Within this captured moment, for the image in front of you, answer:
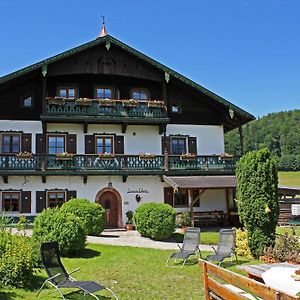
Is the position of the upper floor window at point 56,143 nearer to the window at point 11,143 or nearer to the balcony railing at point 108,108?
the balcony railing at point 108,108

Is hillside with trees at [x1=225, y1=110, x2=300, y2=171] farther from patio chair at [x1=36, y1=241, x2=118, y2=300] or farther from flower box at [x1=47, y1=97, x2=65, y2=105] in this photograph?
patio chair at [x1=36, y1=241, x2=118, y2=300]

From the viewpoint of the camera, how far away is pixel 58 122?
835 inches

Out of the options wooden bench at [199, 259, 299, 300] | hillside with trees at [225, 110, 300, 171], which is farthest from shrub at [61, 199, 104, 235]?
hillside with trees at [225, 110, 300, 171]

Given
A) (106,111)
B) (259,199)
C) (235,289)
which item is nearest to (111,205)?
(106,111)

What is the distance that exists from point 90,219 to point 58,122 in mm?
7187

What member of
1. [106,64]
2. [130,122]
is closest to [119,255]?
[130,122]

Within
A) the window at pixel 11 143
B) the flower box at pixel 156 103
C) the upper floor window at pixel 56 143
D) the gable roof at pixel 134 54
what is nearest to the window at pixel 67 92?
the gable roof at pixel 134 54

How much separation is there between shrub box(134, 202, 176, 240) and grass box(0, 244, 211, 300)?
2836 mm

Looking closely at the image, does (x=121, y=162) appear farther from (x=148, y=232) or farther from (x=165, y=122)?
(x=148, y=232)

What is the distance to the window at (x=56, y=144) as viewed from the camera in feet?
70.0

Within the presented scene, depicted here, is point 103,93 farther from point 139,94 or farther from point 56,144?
point 56,144

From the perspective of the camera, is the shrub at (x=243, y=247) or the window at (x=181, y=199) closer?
the shrub at (x=243, y=247)

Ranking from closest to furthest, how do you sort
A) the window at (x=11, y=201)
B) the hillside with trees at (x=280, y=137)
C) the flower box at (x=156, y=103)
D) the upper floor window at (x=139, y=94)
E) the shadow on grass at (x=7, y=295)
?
the shadow on grass at (x=7, y=295)
the window at (x=11, y=201)
the flower box at (x=156, y=103)
the upper floor window at (x=139, y=94)
the hillside with trees at (x=280, y=137)

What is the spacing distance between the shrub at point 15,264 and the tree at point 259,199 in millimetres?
6519
